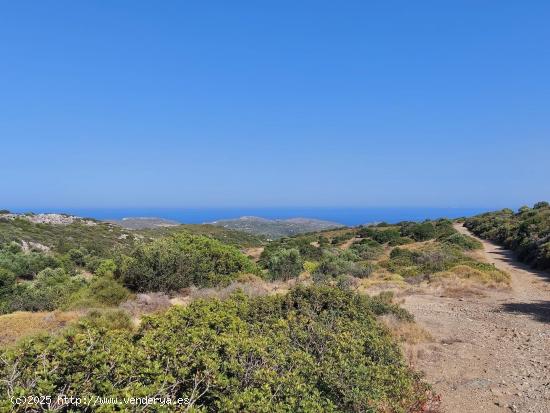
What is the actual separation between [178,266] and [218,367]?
1156 centimetres

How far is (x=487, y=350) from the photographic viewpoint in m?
10.7

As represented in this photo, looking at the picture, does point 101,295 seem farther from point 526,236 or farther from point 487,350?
point 526,236

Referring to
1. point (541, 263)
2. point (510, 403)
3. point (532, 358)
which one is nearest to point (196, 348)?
point (510, 403)

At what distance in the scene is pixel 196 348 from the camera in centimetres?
494

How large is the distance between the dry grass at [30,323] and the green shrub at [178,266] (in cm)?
332

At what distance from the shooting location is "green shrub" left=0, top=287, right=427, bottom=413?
3863 millimetres

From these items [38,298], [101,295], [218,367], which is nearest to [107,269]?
[38,298]

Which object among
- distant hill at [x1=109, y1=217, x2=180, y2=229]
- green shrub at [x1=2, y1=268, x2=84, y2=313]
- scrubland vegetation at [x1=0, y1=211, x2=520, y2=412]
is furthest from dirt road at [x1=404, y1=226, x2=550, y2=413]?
distant hill at [x1=109, y1=217, x2=180, y2=229]

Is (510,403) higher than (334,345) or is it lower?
lower

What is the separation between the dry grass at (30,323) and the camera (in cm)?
995

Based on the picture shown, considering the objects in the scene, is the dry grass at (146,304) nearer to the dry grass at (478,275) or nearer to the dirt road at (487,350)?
the dirt road at (487,350)

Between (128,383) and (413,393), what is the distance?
174 inches

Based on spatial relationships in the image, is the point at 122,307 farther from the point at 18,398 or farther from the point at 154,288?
the point at 18,398

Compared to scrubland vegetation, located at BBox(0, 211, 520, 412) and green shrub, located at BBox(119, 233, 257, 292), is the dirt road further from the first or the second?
green shrub, located at BBox(119, 233, 257, 292)
